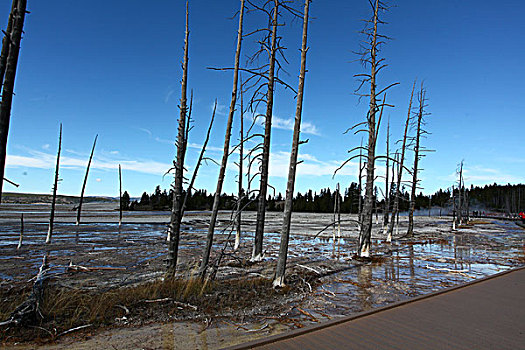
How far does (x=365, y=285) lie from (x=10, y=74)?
28.8ft

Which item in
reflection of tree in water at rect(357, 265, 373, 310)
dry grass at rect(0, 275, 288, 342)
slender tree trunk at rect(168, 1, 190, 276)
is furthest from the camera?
slender tree trunk at rect(168, 1, 190, 276)

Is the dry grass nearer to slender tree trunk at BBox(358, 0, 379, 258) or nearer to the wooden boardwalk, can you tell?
the wooden boardwalk

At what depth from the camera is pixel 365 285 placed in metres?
8.43

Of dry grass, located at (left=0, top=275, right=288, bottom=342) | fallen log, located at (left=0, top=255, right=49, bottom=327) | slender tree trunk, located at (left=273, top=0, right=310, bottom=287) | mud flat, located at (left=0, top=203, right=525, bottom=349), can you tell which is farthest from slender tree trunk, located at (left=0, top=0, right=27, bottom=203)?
slender tree trunk, located at (left=273, top=0, right=310, bottom=287)

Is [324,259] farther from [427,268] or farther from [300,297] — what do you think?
[300,297]

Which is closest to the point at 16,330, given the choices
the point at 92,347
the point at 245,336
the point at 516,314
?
the point at 92,347

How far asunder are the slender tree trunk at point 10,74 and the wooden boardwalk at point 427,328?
460cm

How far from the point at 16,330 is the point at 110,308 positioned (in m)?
1.34

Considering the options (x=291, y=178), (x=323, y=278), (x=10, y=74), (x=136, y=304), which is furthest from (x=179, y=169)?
(x=323, y=278)

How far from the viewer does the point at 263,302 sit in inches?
254

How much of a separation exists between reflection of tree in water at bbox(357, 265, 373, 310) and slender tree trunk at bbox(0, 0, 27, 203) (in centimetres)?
689

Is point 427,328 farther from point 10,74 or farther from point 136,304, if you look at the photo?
point 10,74

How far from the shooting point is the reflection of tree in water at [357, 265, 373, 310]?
6664 millimetres

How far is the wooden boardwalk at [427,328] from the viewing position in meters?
4.22
